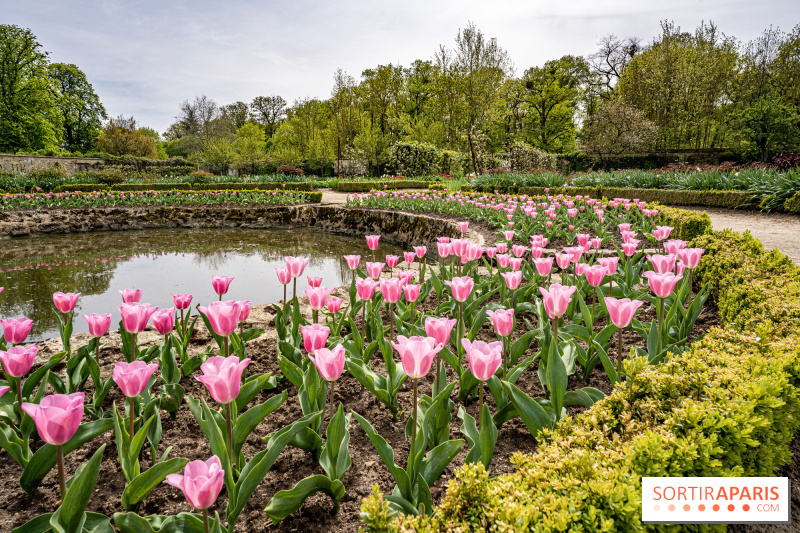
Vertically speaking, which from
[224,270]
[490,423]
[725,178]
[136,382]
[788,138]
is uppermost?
[788,138]

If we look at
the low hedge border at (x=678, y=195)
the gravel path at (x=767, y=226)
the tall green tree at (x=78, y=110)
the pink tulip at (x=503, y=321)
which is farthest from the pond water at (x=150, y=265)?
the tall green tree at (x=78, y=110)

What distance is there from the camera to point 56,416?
1085 millimetres

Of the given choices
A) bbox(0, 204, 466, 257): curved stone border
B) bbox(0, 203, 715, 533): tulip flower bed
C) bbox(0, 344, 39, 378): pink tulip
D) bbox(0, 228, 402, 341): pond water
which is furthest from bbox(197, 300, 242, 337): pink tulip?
bbox(0, 204, 466, 257): curved stone border

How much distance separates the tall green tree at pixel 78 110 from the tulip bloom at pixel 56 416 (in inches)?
2286

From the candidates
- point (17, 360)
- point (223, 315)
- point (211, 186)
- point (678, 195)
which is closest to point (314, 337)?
point (223, 315)

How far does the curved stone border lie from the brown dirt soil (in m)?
7.72

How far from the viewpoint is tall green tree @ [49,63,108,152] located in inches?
1843

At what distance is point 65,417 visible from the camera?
1.09 m

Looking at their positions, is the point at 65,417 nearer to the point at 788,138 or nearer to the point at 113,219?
the point at 113,219

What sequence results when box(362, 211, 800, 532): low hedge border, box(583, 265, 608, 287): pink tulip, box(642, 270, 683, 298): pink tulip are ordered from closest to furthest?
box(362, 211, 800, 532): low hedge border, box(642, 270, 683, 298): pink tulip, box(583, 265, 608, 287): pink tulip

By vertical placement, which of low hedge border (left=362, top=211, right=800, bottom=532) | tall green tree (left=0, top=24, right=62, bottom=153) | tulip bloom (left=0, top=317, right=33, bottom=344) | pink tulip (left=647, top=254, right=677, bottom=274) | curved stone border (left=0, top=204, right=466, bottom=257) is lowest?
curved stone border (left=0, top=204, right=466, bottom=257)

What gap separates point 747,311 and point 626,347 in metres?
0.66

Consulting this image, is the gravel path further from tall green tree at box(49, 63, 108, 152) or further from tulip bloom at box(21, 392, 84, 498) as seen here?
tall green tree at box(49, 63, 108, 152)

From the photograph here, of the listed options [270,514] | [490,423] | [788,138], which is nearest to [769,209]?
[490,423]
